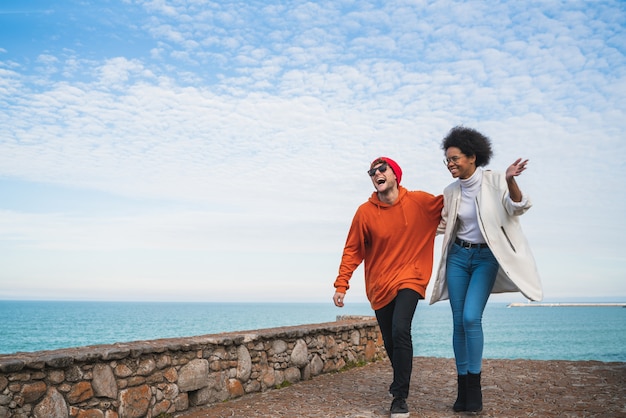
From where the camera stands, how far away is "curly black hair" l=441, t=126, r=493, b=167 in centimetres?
453

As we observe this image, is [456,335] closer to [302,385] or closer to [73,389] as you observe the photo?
[302,385]

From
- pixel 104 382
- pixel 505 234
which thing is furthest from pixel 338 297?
pixel 104 382

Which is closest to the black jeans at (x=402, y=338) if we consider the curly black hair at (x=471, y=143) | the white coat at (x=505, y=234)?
the white coat at (x=505, y=234)

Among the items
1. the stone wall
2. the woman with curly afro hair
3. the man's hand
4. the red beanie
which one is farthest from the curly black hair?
the stone wall

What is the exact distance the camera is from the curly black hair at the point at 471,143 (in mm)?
4531

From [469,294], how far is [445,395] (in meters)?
1.47

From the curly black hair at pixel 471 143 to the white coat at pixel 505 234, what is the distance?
15 centimetres

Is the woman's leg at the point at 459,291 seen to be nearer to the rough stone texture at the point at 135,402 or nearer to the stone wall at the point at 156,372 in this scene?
the stone wall at the point at 156,372

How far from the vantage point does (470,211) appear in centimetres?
447

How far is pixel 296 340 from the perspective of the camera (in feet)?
21.0

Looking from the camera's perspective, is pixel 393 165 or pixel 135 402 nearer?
pixel 135 402

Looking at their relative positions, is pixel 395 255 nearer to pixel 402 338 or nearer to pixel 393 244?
pixel 393 244

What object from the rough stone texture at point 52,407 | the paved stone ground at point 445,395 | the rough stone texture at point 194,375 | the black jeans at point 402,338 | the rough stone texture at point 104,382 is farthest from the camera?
the rough stone texture at point 194,375

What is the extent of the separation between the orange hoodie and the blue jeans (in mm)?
226
